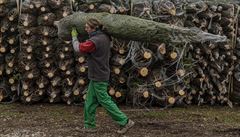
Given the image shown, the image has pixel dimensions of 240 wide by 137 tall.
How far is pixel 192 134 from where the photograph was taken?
8.27 meters

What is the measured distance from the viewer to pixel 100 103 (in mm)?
8188

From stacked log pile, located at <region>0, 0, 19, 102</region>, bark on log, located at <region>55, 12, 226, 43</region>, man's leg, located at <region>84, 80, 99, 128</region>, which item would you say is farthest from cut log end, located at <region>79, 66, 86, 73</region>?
man's leg, located at <region>84, 80, 99, 128</region>

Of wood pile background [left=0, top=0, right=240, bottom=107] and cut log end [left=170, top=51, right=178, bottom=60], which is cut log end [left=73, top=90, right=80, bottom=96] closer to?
wood pile background [left=0, top=0, right=240, bottom=107]

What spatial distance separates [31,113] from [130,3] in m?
2.66

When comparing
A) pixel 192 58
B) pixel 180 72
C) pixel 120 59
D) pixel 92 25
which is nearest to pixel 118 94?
pixel 120 59

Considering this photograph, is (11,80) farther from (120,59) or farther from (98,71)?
(98,71)

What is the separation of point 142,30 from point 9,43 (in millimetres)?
2845

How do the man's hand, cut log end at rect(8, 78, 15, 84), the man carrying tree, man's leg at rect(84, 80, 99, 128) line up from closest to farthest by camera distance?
the man carrying tree
man's leg at rect(84, 80, 99, 128)
the man's hand
cut log end at rect(8, 78, 15, 84)

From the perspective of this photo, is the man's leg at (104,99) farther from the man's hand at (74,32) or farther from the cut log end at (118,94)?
the cut log end at (118,94)

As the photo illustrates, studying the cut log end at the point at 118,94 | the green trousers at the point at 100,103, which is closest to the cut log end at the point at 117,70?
the cut log end at the point at 118,94

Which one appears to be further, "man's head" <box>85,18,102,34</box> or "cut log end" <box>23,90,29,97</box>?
"cut log end" <box>23,90,29,97</box>

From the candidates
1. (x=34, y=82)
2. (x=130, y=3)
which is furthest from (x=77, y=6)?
(x=34, y=82)

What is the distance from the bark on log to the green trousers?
984 millimetres

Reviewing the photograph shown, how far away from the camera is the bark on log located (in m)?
8.55
